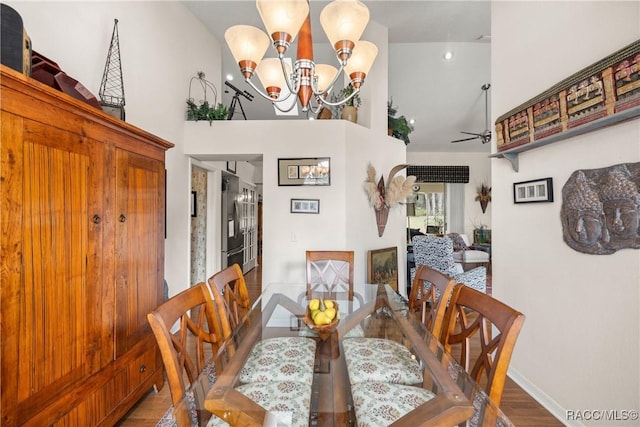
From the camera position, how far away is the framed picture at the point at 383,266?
3568 mm

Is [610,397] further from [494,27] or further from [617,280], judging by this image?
[494,27]

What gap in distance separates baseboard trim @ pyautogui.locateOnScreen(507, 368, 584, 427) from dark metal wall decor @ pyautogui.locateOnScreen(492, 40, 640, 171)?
66.5 inches

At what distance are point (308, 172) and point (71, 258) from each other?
2390 millimetres

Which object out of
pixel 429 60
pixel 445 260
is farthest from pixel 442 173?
pixel 445 260

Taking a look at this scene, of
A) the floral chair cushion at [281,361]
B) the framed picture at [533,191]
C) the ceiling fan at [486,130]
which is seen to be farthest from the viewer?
the ceiling fan at [486,130]

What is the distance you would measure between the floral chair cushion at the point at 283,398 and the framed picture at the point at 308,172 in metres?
2.36

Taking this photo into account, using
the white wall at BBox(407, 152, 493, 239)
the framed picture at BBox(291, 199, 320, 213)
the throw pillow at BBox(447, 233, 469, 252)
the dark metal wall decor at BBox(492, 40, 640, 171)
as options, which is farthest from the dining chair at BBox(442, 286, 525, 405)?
the white wall at BBox(407, 152, 493, 239)

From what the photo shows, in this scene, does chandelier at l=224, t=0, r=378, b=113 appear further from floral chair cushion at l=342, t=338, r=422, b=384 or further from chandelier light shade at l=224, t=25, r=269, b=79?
floral chair cushion at l=342, t=338, r=422, b=384

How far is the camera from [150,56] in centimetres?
285

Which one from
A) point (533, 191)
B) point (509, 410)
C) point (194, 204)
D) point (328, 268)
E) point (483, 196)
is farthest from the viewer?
point (483, 196)

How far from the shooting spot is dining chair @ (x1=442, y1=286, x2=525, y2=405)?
106 cm

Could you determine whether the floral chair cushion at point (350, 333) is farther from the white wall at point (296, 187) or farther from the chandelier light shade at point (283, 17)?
the chandelier light shade at point (283, 17)

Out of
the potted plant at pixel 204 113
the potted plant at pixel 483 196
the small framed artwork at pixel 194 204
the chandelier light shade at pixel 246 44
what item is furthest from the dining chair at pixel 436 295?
the potted plant at pixel 483 196

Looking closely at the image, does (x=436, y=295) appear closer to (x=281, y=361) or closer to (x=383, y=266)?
(x=281, y=361)
